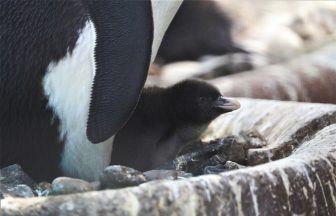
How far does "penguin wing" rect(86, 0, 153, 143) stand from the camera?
224 cm

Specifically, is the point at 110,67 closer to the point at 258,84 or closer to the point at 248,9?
the point at 258,84

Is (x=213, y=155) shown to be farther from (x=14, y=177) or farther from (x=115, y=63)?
(x=14, y=177)

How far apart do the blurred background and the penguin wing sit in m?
1.91

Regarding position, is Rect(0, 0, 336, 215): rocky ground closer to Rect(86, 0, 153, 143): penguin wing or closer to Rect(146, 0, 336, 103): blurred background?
Rect(146, 0, 336, 103): blurred background

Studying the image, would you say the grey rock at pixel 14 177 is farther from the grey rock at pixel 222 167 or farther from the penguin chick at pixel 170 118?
the penguin chick at pixel 170 118

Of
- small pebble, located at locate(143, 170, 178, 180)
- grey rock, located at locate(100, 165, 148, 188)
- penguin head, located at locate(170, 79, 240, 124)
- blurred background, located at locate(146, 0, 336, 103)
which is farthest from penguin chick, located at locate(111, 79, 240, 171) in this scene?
blurred background, located at locate(146, 0, 336, 103)

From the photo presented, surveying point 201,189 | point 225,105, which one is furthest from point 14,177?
point 225,105

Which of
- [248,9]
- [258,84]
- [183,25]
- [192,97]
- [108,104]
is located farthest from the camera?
[248,9]

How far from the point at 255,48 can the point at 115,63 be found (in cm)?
414

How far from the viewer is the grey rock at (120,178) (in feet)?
5.85

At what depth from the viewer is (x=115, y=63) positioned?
2.25 metres

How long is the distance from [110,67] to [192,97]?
61cm

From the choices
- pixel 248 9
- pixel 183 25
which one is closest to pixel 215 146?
pixel 183 25

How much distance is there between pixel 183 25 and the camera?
6.56 meters
